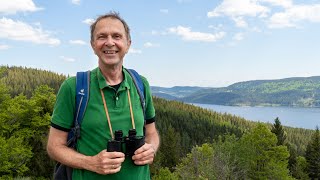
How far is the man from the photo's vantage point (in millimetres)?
2910

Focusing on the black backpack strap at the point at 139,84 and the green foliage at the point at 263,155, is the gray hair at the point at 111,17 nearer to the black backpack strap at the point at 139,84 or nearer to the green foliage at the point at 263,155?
the black backpack strap at the point at 139,84

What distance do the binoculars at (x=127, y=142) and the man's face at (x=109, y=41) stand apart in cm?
65

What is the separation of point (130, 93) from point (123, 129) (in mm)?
342

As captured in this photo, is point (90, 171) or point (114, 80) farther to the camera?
point (114, 80)

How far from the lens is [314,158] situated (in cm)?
5188

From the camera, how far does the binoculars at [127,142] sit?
2666 mm

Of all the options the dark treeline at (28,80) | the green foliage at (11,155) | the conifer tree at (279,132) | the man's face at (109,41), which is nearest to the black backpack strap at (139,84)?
the man's face at (109,41)

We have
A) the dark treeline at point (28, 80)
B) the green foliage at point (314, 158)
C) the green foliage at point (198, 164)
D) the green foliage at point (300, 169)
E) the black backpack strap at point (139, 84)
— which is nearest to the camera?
the black backpack strap at point (139, 84)

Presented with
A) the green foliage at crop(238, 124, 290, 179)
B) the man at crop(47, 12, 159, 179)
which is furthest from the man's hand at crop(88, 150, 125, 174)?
the green foliage at crop(238, 124, 290, 179)

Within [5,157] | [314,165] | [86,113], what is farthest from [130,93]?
[314,165]

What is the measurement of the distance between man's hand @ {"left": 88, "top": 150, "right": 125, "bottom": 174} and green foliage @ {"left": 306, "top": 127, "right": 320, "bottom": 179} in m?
54.4

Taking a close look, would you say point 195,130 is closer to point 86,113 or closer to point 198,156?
point 198,156

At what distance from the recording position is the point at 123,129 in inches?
117

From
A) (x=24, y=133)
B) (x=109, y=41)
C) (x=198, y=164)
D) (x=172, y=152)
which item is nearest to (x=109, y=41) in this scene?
(x=109, y=41)
